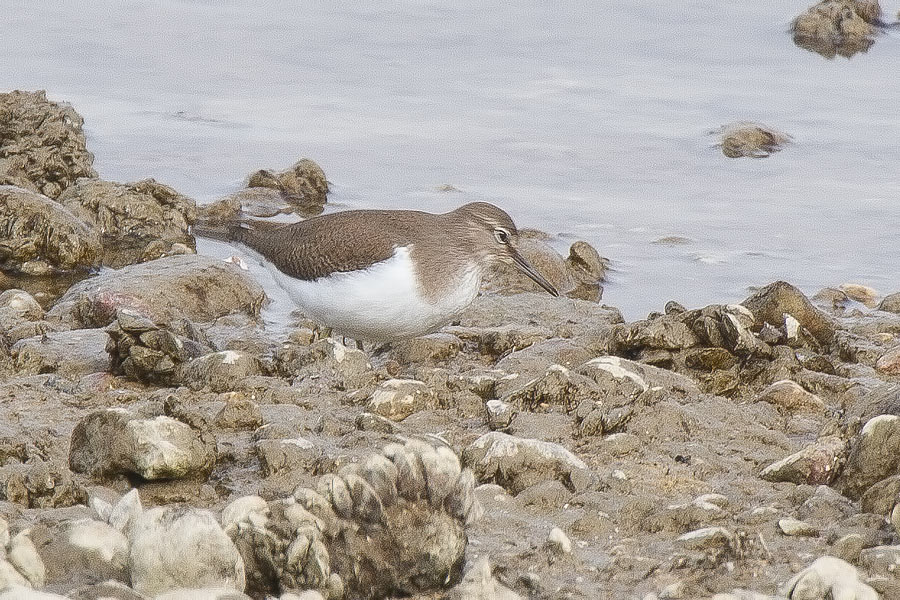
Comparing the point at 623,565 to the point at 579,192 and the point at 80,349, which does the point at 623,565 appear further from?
the point at 579,192

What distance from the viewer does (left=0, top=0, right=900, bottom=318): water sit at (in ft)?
32.3

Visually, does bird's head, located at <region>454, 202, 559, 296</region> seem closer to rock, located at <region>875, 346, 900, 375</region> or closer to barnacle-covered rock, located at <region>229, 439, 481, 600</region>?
rock, located at <region>875, 346, 900, 375</region>

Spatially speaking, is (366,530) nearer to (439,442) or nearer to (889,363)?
(439,442)

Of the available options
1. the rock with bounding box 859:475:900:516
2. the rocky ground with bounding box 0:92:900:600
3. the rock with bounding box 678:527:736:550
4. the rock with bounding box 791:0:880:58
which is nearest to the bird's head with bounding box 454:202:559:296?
the rocky ground with bounding box 0:92:900:600

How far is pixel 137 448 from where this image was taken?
4.70 meters

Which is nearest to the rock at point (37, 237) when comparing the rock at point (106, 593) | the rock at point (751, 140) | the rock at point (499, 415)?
the rock at point (499, 415)

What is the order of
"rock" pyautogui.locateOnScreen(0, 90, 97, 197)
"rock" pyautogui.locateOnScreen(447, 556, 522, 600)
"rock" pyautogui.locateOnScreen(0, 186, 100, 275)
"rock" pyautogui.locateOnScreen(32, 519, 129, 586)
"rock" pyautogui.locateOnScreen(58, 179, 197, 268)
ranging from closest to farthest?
1. "rock" pyautogui.locateOnScreen(447, 556, 522, 600)
2. "rock" pyautogui.locateOnScreen(32, 519, 129, 586)
3. "rock" pyautogui.locateOnScreen(0, 186, 100, 275)
4. "rock" pyautogui.locateOnScreen(58, 179, 197, 268)
5. "rock" pyautogui.locateOnScreen(0, 90, 97, 197)

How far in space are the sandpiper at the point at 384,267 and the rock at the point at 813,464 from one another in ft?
7.46

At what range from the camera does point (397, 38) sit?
14.9 metres

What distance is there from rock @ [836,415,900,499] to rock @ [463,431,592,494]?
36.5 inches

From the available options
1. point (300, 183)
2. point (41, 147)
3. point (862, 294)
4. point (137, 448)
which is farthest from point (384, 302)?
point (41, 147)

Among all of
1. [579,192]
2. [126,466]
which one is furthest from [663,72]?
[126,466]

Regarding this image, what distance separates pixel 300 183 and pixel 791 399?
5412mm

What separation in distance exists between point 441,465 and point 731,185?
7.60 metres
